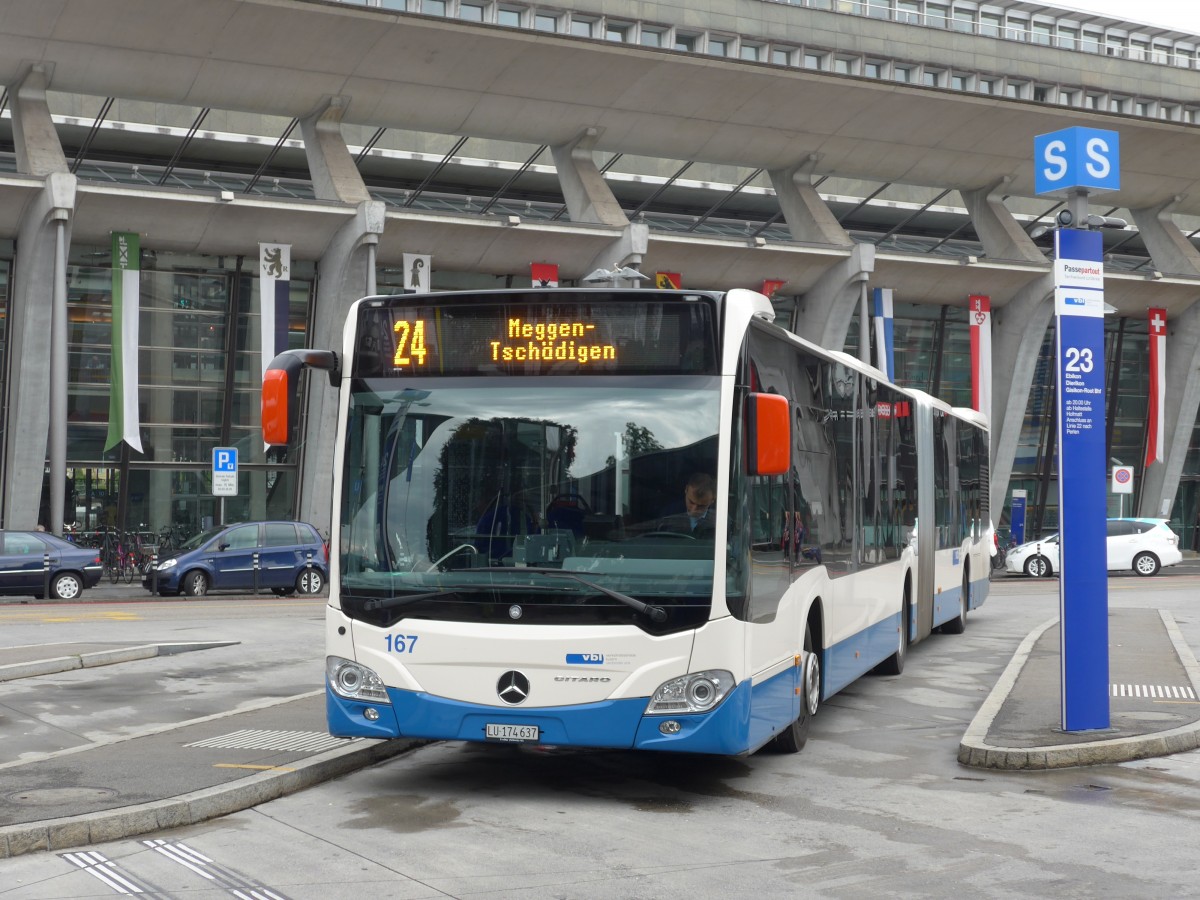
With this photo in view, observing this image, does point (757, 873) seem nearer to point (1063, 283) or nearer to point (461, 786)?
point (461, 786)

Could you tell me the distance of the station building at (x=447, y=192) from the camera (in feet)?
104

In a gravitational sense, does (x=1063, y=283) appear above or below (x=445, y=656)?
above

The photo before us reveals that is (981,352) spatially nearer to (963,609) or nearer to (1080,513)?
(963,609)

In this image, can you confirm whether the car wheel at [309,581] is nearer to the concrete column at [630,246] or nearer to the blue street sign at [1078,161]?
the concrete column at [630,246]

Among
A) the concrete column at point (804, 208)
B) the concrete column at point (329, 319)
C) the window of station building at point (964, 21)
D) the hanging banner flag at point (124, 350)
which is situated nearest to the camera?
the hanging banner flag at point (124, 350)

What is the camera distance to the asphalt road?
6184 millimetres

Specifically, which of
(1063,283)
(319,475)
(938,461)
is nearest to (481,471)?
(1063,283)

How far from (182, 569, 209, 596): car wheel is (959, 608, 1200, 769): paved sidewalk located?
16884 mm

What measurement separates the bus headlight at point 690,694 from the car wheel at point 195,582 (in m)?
21.5

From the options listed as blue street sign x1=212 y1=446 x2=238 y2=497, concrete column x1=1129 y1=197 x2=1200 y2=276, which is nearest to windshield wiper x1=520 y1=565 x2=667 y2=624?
blue street sign x1=212 y1=446 x2=238 y2=497

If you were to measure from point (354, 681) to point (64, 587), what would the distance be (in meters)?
20.6

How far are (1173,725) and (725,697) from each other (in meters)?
4.21

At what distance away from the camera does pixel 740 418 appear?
8078mm

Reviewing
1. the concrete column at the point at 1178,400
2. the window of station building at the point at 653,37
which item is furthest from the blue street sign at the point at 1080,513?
the concrete column at the point at 1178,400
